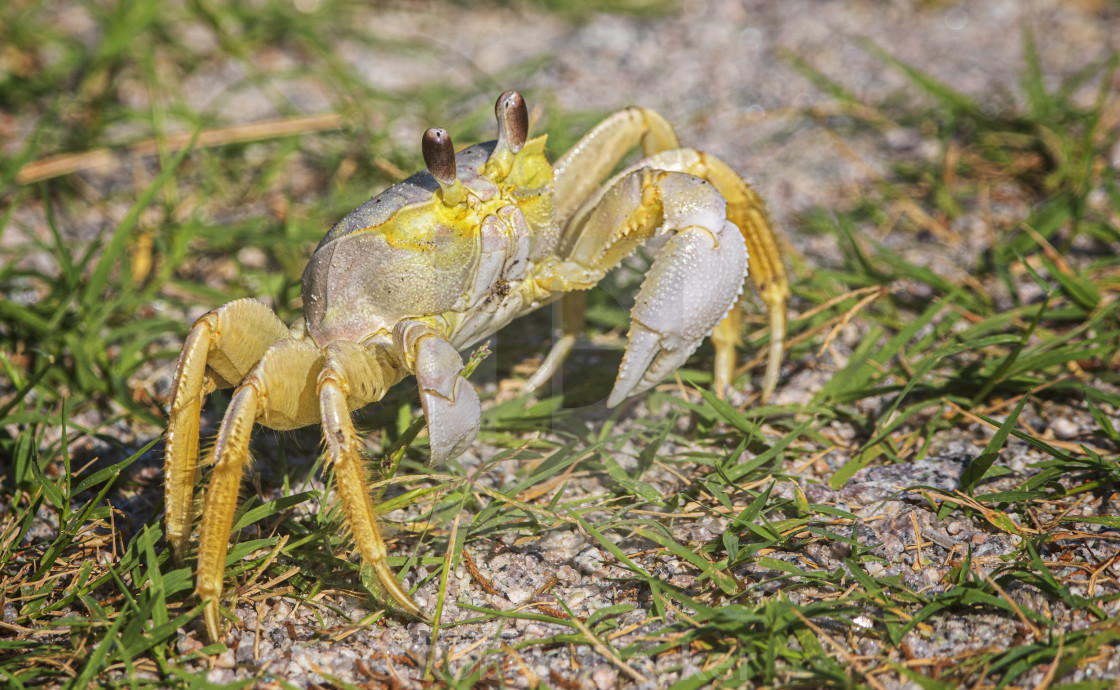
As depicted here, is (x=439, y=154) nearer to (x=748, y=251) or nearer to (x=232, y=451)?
(x=232, y=451)

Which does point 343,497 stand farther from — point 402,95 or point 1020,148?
point 1020,148

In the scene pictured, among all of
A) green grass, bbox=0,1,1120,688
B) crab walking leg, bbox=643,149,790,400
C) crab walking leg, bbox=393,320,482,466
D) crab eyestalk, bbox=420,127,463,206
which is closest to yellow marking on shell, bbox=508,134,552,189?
crab eyestalk, bbox=420,127,463,206

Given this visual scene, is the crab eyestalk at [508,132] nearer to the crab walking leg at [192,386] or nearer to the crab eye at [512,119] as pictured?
the crab eye at [512,119]

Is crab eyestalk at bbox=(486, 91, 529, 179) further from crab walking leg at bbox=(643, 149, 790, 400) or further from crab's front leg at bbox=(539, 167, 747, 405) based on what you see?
crab walking leg at bbox=(643, 149, 790, 400)

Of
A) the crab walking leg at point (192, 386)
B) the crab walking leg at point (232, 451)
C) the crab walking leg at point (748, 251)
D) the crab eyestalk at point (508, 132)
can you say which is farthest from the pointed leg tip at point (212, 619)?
the crab walking leg at point (748, 251)

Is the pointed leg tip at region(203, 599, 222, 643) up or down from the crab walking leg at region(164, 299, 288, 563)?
down

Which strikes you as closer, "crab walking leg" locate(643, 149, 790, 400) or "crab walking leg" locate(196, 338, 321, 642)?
"crab walking leg" locate(196, 338, 321, 642)

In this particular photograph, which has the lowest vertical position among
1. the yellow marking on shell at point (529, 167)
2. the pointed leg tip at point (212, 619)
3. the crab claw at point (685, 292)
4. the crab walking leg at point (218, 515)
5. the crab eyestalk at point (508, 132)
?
the pointed leg tip at point (212, 619)
